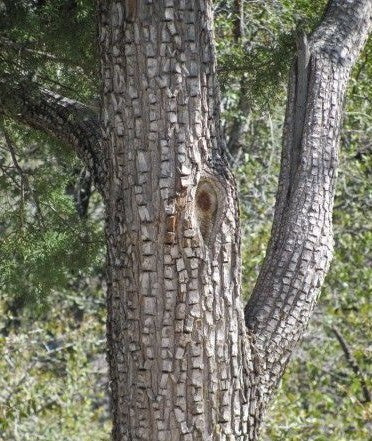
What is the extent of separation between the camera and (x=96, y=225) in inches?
189

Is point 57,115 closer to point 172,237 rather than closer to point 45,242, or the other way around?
point 45,242

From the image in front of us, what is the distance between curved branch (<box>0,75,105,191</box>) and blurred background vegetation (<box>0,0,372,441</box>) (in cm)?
13

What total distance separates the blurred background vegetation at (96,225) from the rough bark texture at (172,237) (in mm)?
830

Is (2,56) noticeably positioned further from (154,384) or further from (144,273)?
(154,384)

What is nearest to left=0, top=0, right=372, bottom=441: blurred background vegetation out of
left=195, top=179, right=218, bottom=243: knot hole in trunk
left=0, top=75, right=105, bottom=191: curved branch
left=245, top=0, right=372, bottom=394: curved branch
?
left=0, top=75, right=105, bottom=191: curved branch

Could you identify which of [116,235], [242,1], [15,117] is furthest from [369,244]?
[116,235]

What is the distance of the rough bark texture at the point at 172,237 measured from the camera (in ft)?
9.04

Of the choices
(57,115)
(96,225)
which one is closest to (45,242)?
(57,115)

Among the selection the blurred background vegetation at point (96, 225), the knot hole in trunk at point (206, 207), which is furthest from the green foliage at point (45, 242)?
the knot hole in trunk at point (206, 207)

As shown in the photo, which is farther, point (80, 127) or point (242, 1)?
point (242, 1)

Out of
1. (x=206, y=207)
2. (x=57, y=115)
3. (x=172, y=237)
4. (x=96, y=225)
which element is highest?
(x=57, y=115)

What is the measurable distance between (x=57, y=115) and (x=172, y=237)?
1077 millimetres

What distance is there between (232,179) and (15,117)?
132 cm

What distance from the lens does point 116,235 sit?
2881 millimetres
